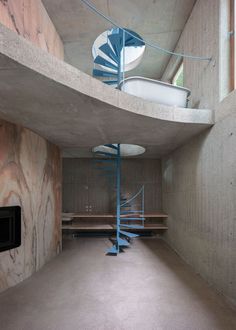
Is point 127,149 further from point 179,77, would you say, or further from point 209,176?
point 209,176

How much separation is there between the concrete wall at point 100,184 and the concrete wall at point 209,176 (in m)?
1.57

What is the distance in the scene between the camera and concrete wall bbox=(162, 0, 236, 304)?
2031 millimetres

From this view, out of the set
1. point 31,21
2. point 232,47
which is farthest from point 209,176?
point 31,21

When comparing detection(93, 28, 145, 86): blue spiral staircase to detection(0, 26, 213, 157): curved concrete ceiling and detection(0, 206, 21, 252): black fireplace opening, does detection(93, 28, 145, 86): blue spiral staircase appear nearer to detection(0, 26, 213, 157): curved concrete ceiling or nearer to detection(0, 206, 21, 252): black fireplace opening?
detection(0, 26, 213, 157): curved concrete ceiling

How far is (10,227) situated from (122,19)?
11.1 ft

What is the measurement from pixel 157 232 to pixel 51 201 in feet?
9.24

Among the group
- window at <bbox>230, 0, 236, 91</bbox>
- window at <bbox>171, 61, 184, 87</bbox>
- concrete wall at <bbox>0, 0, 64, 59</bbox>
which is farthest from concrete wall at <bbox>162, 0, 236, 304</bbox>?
concrete wall at <bbox>0, 0, 64, 59</bbox>

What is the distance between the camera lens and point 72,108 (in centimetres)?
189

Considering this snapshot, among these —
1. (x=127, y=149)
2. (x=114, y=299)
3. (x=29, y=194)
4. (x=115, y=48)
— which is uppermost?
(x=115, y=48)

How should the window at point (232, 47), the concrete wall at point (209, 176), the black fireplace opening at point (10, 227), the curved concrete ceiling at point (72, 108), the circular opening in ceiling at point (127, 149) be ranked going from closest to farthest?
the curved concrete ceiling at point (72, 108)
the concrete wall at point (209, 176)
the window at point (232, 47)
the black fireplace opening at point (10, 227)
the circular opening in ceiling at point (127, 149)

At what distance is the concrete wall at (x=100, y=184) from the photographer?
4988mm

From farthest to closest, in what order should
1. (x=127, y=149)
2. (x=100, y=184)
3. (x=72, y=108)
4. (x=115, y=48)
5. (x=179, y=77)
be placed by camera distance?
(x=100, y=184)
(x=127, y=149)
(x=179, y=77)
(x=115, y=48)
(x=72, y=108)

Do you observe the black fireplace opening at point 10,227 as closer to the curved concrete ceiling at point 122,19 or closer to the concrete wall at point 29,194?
the concrete wall at point 29,194

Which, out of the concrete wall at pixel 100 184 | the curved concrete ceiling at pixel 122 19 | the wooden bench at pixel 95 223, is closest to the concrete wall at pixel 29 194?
the wooden bench at pixel 95 223
